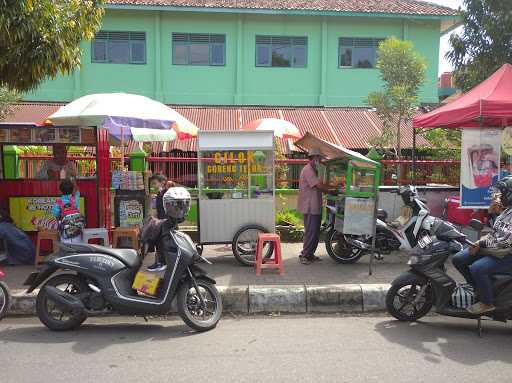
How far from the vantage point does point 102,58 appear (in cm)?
1972

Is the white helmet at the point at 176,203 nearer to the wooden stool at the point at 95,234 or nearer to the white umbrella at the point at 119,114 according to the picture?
the wooden stool at the point at 95,234

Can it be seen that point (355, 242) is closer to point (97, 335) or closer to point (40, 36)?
point (97, 335)

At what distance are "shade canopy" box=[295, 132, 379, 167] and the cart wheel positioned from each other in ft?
4.78

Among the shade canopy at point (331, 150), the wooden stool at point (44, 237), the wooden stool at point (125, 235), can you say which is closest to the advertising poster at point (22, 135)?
the wooden stool at point (44, 237)

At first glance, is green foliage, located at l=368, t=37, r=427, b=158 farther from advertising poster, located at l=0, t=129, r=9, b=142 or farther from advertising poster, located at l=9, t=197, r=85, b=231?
advertising poster, located at l=0, t=129, r=9, b=142

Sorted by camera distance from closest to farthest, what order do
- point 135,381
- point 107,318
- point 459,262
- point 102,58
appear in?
point 135,381, point 459,262, point 107,318, point 102,58

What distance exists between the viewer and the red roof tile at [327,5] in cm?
1934

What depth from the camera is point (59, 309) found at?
5.09m

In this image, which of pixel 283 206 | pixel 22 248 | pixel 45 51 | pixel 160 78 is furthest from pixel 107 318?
pixel 160 78

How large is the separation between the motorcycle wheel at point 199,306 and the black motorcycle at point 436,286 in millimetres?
1793

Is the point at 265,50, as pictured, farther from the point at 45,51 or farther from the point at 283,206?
the point at 45,51

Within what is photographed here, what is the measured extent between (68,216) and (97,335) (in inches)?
90.9

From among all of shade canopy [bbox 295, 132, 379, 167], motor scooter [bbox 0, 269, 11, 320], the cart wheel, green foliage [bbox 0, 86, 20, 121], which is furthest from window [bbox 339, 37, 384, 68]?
motor scooter [bbox 0, 269, 11, 320]

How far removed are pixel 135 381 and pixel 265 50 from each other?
1781 centimetres
